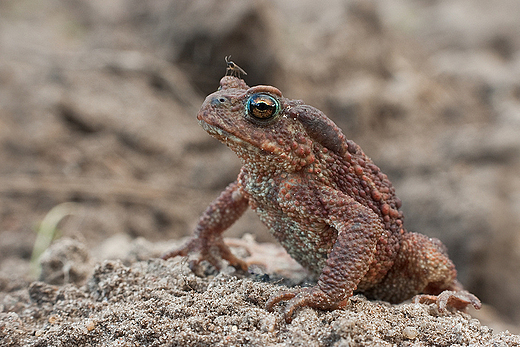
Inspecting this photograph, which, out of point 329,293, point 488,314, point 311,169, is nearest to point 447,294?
point 329,293

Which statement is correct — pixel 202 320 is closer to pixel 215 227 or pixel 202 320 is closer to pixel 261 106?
pixel 215 227

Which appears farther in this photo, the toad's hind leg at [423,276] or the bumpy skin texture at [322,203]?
the toad's hind leg at [423,276]

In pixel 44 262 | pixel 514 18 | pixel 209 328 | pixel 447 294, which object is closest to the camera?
pixel 209 328

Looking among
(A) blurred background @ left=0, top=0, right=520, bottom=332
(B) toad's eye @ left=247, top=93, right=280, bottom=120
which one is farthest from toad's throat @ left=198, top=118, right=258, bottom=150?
(A) blurred background @ left=0, top=0, right=520, bottom=332

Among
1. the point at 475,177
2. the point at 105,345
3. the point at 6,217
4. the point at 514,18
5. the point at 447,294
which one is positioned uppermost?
the point at 514,18

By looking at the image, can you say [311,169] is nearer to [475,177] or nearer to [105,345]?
[105,345]

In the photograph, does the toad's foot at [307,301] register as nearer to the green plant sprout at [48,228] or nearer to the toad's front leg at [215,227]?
the toad's front leg at [215,227]

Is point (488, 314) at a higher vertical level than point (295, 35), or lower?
lower

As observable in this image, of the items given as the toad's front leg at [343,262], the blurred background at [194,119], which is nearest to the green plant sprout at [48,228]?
the blurred background at [194,119]
